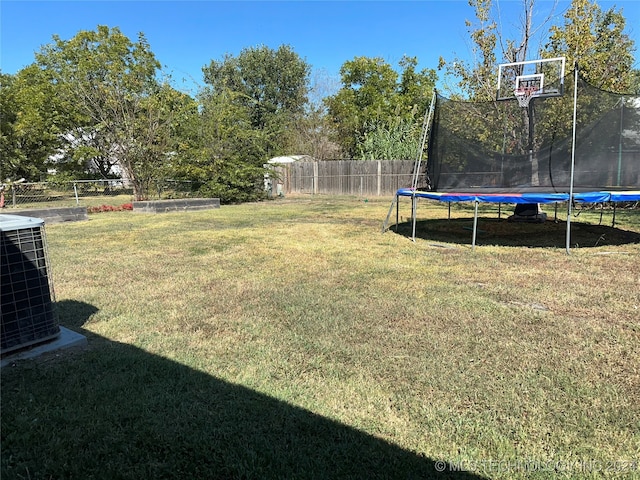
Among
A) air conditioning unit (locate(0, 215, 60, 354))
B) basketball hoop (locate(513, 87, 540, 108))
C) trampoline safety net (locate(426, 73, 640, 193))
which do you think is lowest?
air conditioning unit (locate(0, 215, 60, 354))

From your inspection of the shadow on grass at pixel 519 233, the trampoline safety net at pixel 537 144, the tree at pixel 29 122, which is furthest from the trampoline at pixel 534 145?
the tree at pixel 29 122

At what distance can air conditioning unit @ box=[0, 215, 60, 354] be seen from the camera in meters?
2.28

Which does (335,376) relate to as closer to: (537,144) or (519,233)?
(519,233)

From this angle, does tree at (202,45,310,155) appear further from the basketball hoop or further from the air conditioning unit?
the air conditioning unit

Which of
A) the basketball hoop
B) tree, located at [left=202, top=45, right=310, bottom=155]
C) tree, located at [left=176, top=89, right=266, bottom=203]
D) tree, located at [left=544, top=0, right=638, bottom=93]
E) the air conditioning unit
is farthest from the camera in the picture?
tree, located at [left=202, top=45, right=310, bottom=155]

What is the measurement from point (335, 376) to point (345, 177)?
16149 mm

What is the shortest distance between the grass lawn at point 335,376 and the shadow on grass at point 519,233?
169 cm

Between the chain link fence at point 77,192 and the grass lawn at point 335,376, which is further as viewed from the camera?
the chain link fence at point 77,192

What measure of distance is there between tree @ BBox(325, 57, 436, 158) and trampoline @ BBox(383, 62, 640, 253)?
17.2 metres

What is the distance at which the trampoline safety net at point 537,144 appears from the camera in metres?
6.89

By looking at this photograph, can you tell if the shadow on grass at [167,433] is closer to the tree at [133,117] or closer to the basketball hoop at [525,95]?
the basketball hoop at [525,95]

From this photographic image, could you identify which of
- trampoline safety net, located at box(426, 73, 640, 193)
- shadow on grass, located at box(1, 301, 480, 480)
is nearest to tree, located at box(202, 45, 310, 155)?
trampoline safety net, located at box(426, 73, 640, 193)

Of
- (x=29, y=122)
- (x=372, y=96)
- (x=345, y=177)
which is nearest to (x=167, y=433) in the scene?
(x=345, y=177)

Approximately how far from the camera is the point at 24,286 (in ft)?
7.72
